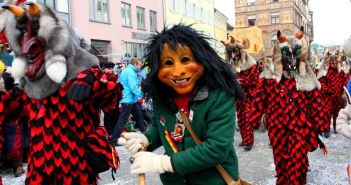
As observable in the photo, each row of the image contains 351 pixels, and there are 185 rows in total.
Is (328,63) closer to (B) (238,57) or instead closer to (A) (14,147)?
(B) (238,57)

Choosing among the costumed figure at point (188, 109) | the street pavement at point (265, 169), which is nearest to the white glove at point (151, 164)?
the costumed figure at point (188, 109)

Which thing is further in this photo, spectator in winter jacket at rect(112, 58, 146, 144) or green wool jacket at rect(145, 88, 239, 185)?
spectator in winter jacket at rect(112, 58, 146, 144)

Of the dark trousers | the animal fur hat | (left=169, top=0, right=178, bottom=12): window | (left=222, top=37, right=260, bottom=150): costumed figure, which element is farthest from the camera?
(left=169, top=0, right=178, bottom=12): window

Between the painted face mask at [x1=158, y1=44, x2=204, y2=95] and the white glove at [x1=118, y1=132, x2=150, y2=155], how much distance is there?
369mm

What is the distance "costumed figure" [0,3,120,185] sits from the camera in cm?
265

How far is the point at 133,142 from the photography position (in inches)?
91.7

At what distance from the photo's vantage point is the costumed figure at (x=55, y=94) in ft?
8.70

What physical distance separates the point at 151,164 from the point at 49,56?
1.06 meters

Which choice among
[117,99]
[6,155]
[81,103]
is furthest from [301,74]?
[6,155]

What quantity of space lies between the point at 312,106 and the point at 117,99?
8.43 feet

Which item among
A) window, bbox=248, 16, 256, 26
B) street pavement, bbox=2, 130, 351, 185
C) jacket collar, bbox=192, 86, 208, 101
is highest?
window, bbox=248, 16, 256, 26

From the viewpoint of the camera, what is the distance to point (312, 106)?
15.0 ft

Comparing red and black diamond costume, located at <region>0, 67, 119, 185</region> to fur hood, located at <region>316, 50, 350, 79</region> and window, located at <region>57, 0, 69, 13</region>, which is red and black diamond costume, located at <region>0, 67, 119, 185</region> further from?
window, located at <region>57, 0, 69, 13</region>

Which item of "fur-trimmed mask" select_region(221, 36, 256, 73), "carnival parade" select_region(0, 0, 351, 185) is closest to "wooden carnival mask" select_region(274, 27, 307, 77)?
"carnival parade" select_region(0, 0, 351, 185)
